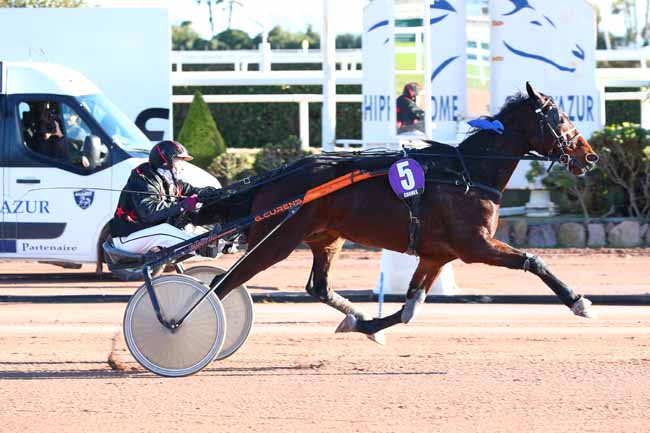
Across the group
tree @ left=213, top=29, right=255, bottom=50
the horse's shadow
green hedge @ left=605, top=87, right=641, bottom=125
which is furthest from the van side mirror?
tree @ left=213, top=29, right=255, bottom=50

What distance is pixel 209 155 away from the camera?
17125 mm

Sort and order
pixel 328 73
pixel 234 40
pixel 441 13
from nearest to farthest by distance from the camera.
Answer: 1. pixel 328 73
2. pixel 441 13
3. pixel 234 40

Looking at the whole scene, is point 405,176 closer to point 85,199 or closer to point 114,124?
point 85,199

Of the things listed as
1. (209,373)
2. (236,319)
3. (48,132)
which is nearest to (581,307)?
(236,319)

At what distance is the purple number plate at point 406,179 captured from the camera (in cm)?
730

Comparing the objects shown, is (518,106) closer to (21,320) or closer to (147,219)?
(147,219)

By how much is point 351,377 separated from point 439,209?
1.25 metres

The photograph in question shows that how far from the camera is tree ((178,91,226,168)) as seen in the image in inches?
674

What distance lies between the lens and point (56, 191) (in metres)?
11.8

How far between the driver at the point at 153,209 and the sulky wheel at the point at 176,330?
0.42m

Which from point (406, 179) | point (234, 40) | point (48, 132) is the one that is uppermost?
point (234, 40)

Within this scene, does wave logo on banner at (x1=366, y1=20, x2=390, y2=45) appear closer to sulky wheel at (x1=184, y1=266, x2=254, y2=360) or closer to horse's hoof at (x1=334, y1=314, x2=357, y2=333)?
horse's hoof at (x1=334, y1=314, x2=357, y2=333)

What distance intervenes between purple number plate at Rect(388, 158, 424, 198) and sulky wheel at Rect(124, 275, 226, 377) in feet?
4.54

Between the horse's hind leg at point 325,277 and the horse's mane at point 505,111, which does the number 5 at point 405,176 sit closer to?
the horse's mane at point 505,111
